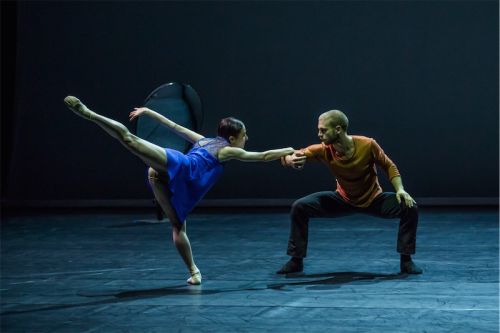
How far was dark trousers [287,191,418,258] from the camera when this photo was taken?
299cm

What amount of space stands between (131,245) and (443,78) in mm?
4051

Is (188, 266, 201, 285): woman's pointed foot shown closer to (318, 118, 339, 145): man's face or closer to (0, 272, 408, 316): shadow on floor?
(0, 272, 408, 316): shadow on floor

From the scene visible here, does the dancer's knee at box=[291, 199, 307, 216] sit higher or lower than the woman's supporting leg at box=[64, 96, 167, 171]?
lower

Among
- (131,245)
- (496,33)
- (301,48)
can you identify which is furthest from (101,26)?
(496,33)

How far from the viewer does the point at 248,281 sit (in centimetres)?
285

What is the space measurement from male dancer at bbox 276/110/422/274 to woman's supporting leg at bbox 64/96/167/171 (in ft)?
2.33

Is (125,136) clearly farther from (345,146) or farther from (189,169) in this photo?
(345,146)

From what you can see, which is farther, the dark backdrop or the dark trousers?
the dark backdrop

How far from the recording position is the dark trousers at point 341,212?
9.82 feet

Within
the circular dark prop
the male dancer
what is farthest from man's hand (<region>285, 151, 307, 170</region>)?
the circular dark prop

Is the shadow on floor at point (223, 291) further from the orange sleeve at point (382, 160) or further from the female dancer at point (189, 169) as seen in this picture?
the orange sleeve at point (382, 160)

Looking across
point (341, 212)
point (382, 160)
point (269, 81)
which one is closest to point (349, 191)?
point (341, 212)

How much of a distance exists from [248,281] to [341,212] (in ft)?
2.20

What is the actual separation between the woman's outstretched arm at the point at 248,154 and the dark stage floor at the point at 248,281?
0.63m
